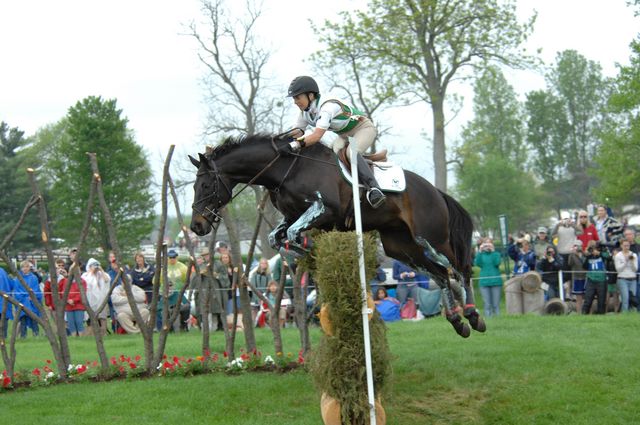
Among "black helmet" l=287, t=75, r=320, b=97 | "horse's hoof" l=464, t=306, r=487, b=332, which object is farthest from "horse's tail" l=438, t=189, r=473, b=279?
"black helmet" l=287, t=75, r=320, b=97

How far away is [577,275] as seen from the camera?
14.9 meters

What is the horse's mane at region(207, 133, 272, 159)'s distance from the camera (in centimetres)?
826

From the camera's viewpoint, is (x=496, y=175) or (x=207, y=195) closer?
(x=207, y=195)

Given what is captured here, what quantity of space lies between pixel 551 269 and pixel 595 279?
1.27 metres

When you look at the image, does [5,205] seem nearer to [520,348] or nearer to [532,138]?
[520,348]

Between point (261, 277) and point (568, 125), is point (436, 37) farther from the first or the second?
point (568, 125)

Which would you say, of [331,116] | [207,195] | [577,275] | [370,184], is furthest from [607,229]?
[207,195]

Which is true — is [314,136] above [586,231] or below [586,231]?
above

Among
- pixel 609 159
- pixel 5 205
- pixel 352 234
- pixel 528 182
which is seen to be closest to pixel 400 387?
pixel 352 234

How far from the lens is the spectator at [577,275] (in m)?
14.8

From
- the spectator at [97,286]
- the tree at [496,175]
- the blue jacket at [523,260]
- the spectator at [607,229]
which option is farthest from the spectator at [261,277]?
the tree at [496,175]

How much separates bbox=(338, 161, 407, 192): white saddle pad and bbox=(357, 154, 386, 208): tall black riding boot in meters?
0.19

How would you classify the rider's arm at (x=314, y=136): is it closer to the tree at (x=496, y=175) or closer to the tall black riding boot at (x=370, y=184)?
the tall black riding boot at (x=370, y=184)

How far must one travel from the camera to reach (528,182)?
67.1m
